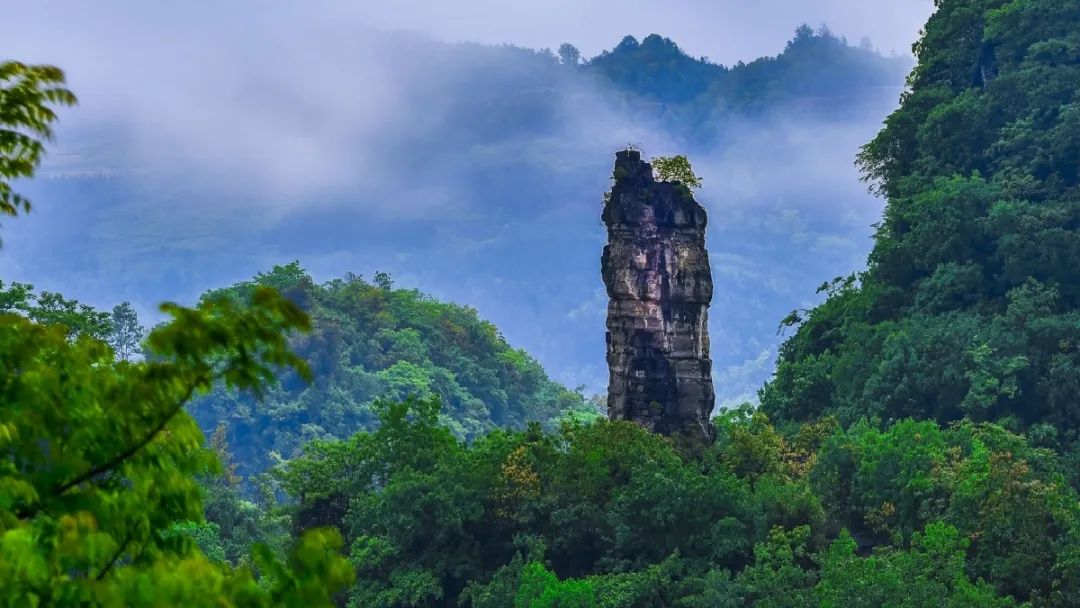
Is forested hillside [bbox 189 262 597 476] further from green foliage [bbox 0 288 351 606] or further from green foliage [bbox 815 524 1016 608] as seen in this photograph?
green foliage [bbox 0 288 351 606]

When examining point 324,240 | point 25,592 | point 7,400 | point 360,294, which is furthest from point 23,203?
point 324,240

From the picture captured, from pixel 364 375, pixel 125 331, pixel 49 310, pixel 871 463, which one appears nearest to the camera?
pixel 871 463

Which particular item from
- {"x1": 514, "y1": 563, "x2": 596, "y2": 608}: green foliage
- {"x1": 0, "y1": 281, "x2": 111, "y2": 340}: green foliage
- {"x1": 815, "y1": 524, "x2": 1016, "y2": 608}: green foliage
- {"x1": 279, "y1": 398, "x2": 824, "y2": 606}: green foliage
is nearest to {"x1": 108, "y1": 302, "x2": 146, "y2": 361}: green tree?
{"x1": 0, "y1": 281, "x2": 111, "y2": 340}: green foliage

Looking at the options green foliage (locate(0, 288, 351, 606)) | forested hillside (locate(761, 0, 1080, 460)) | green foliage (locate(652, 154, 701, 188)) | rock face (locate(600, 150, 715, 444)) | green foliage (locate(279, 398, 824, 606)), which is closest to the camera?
green foliage (locate(0, 288, 351, 606))

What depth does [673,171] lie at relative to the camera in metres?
30.0

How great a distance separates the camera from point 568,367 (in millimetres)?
168375

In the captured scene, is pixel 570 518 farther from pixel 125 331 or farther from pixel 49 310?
pixel 125 331

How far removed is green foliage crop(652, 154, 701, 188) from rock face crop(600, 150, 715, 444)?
0.24m

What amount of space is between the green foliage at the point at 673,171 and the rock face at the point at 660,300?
24 centimetres

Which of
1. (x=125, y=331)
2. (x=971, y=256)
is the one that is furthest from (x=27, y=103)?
(x=125, y=331)

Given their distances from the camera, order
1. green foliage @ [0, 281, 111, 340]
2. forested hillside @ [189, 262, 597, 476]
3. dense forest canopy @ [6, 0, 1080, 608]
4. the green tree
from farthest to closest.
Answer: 1. the green tree
2. forested hillside @ [189, 262, 597, 476]
3. green foliage @ [0, 281, 111, 340]
4. dense forest canopy @ [6, 0, 1080, 608]

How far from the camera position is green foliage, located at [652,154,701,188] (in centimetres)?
2988

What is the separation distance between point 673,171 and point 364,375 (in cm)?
4346

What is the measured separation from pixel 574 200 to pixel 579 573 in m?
164
